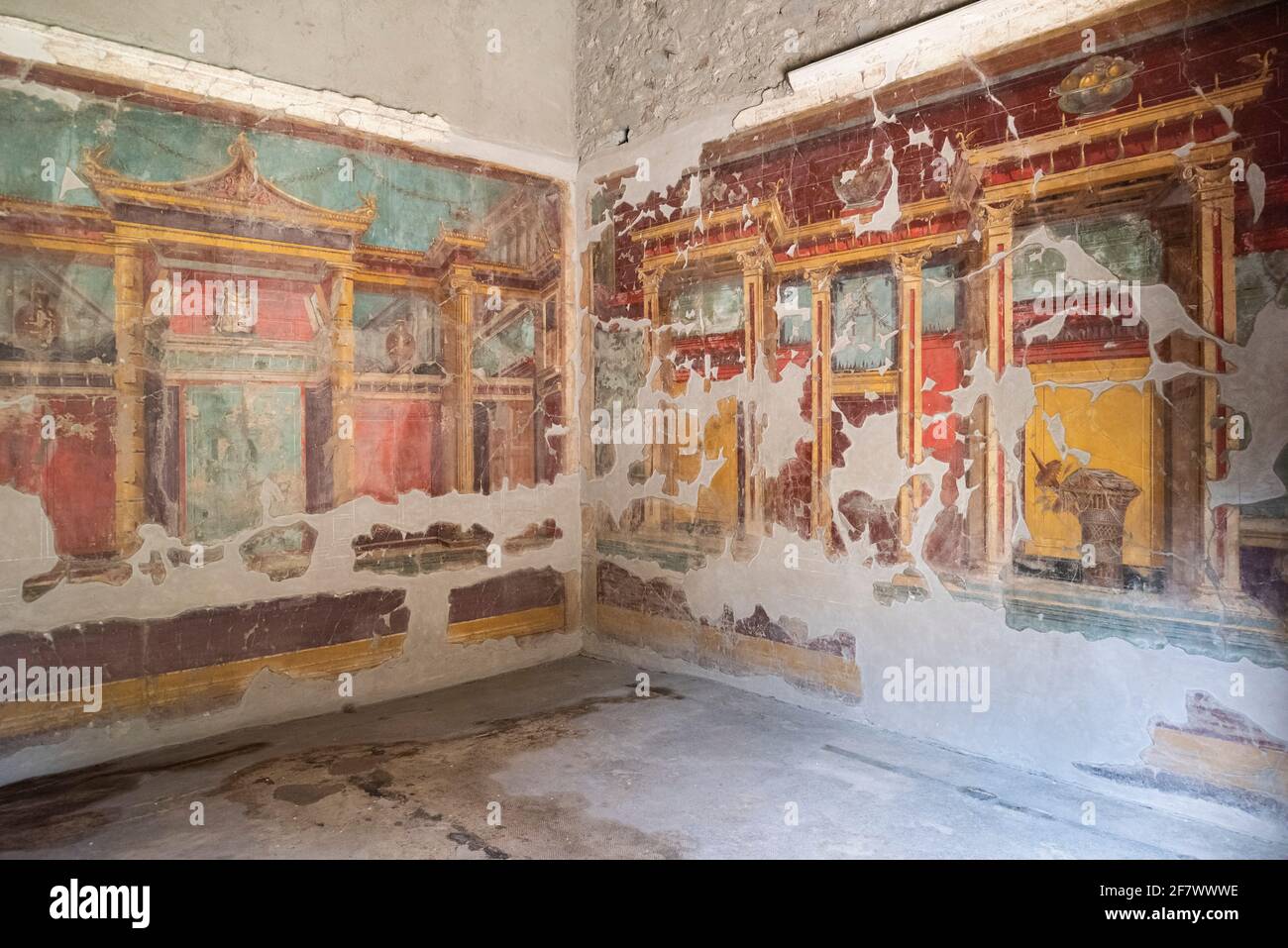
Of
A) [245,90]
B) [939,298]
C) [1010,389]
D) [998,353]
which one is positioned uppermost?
[245,90]

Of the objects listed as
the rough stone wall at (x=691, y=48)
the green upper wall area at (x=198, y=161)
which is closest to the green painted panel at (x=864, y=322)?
the rough stone wall at (x=691, y=48)

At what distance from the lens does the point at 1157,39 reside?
2400mm

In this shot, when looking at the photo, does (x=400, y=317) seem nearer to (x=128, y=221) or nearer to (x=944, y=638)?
(x=128, y=221)

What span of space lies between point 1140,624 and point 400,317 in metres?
2.93

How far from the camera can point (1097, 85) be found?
8.26 ft

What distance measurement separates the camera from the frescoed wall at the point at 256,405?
278cm

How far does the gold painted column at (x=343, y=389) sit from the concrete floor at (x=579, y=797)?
0.94 meters

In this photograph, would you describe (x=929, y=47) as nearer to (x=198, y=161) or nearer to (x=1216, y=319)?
(x=1216, y=319)

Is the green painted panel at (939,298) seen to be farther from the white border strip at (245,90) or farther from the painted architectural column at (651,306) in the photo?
the white border strip at (245,90)

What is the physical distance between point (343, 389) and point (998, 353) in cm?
247

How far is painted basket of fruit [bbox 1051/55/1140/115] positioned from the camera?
2.47m

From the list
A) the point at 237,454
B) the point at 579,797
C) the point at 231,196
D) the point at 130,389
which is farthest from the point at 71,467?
the point at 579,797

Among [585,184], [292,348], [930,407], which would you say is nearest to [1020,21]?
[930,407]

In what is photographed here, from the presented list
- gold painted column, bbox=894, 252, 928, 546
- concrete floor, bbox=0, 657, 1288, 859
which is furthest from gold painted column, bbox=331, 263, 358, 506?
gold painted column, bbox=894, 252, 928, 546
